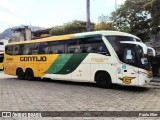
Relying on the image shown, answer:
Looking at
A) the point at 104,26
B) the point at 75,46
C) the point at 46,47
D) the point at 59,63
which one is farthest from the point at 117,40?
the point at 104,26

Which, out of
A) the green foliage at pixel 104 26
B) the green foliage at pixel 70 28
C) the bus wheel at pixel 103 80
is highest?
the green foliage at pixel 70 28

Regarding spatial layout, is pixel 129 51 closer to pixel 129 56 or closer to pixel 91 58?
pixel 129 56

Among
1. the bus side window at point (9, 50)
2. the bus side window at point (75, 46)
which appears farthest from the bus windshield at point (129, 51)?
the bus side window at point (9, 50)

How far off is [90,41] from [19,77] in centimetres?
797

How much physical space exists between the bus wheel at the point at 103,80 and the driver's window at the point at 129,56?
1396 mm

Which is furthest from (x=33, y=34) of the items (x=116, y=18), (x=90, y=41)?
(x=90, y=41)

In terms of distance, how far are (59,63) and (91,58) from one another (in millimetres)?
2624

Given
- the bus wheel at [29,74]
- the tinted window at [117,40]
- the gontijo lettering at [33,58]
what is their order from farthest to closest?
the bus wheel at [29,74] < the gontijo lettering at [33,58] < the tinted window at [117,40]

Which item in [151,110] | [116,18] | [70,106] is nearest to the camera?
[151,110]

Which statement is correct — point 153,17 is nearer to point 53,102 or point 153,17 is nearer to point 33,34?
point 53,102

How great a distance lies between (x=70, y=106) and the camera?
8.81 m

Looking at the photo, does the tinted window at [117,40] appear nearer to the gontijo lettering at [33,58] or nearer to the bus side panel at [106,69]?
the bus side panel at [106,69]

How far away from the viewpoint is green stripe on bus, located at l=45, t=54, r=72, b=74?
52.3ft

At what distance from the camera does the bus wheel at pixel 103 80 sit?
13.9 m
